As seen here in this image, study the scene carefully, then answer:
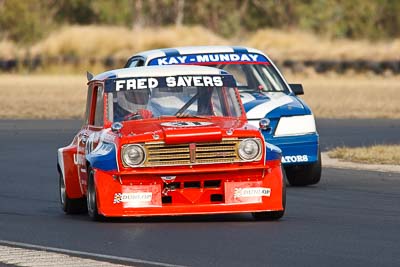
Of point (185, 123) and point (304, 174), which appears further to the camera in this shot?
point (304, 174)

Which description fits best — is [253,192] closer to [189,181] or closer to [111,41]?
[189,181]

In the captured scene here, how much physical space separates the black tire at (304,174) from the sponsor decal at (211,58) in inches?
79.7

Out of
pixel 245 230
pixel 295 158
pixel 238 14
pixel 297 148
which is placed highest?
pixel 245 230

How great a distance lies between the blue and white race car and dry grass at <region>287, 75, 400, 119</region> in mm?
15156

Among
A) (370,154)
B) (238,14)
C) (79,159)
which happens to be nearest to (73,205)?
(79,159)

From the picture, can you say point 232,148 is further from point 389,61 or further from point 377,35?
point 377,35

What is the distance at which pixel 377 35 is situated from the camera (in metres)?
84.8

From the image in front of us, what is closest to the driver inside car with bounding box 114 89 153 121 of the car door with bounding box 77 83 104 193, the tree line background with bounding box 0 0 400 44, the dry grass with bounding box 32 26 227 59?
the car door with bounding box 77 83 104 193

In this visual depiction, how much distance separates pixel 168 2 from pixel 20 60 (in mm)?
30115

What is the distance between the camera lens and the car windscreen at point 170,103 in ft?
43.3

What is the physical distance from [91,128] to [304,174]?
3.87 m

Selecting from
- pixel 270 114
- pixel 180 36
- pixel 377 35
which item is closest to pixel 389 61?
pixel 180 36

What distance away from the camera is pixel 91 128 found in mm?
13539

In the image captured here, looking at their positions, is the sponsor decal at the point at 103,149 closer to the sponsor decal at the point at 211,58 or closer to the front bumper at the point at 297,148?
the front bumper at the point at 297,148
